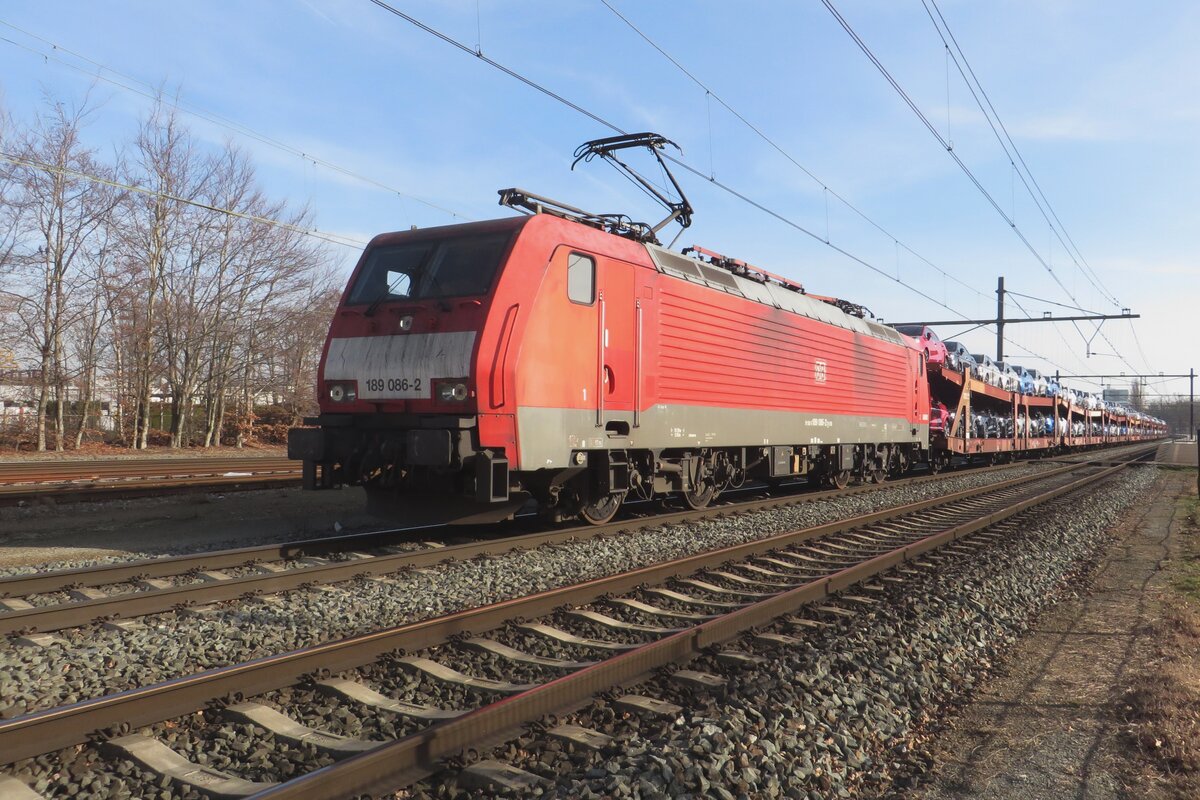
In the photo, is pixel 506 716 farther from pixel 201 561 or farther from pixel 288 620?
pixel 201 561

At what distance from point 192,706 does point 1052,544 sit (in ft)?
31.2

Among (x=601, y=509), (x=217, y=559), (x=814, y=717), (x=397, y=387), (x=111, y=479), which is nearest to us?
(x=814, y=717)

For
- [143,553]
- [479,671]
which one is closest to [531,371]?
[479,671]

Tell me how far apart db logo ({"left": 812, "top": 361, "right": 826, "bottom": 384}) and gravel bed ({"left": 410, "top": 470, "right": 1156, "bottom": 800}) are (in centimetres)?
779

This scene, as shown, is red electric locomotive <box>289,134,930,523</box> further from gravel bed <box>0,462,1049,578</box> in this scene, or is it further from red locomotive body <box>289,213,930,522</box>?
gravel bed <box>0,462,1049,578</box>

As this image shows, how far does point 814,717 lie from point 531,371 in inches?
194

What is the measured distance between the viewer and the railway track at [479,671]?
3.25 meters

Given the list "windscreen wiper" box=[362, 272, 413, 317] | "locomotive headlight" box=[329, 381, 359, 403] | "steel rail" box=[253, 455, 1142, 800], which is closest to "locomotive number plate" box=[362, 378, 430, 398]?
"locomotive headlight" box=[329, 381, 359, 403]

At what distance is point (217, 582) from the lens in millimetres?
6230

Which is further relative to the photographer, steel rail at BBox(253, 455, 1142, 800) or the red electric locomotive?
the red electric locomotive

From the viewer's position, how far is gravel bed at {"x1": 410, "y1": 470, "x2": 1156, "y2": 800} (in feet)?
10.5

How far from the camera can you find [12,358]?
24.9 meters

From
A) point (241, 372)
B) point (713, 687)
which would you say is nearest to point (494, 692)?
point (713, 687)

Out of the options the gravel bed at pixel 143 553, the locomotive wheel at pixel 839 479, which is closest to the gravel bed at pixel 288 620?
the gravel bed at pixel 143 553
